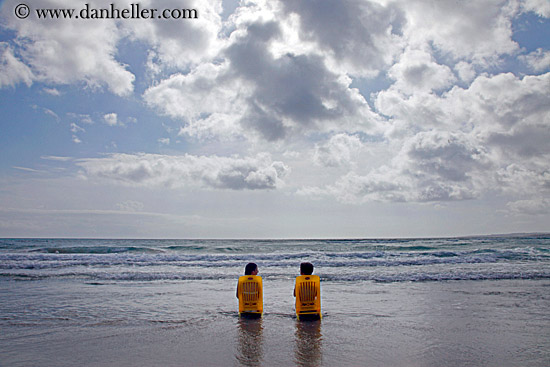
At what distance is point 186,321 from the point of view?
24.3ft

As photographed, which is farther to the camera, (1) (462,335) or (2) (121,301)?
(2) (121,301)

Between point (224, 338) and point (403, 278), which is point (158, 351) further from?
point (403, 278)

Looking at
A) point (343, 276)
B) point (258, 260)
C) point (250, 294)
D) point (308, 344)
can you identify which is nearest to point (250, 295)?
point (250, 294)

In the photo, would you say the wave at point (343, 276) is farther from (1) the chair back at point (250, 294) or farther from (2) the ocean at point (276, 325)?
(1) the chair back at point (250, 294)

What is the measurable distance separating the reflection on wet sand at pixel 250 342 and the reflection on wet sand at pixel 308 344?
547 mm

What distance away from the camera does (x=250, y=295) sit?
7461mm

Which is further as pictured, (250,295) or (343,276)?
(343,276)

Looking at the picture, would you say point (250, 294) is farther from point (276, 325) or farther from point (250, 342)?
point (250, 342)

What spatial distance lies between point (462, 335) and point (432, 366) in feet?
6.13

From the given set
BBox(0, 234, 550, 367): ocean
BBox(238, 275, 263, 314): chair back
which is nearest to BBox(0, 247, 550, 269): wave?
BBox(0, 234, 550, 367): ocean

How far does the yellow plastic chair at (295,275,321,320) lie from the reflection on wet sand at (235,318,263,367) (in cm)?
84

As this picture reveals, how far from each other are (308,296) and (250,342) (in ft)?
5.26

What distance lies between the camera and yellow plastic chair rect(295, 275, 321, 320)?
7.09 m

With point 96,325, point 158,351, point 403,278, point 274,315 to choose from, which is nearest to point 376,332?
point 274,315
